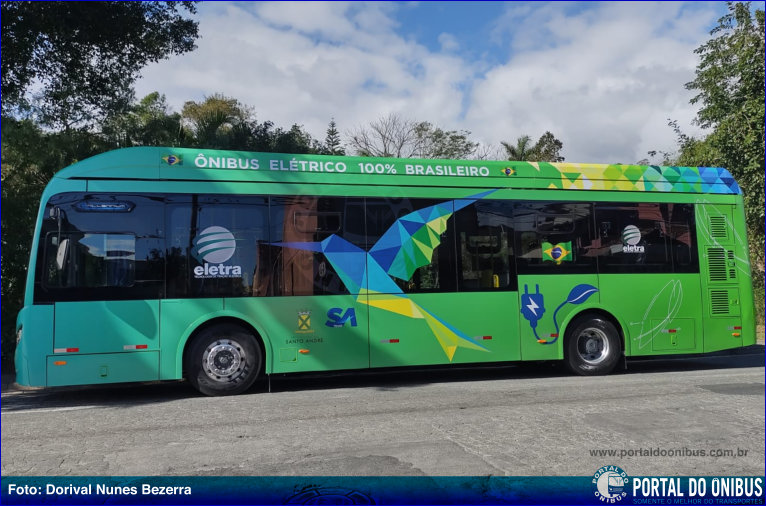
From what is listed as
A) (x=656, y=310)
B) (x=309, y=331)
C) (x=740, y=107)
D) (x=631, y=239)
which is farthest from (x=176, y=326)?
(x=740, y=107)

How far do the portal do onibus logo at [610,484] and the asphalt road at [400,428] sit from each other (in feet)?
0.38

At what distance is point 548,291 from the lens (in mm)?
9805

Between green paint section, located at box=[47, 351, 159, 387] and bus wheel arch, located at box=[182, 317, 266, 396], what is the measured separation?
50 centimetres

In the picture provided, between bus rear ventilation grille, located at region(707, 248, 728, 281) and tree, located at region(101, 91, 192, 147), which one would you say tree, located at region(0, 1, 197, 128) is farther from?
bus rear ventilation grille, located at region(707, 248, 728, 281)

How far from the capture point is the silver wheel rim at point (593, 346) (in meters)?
10.1

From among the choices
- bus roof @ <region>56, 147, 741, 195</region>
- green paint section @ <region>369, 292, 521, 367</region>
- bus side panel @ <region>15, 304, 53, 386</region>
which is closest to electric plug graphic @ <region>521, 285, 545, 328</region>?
green paint section @ <region>369, 292, 521, 367</region>

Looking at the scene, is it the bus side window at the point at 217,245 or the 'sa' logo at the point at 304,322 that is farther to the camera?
the 'sa' logo at the point at 304,322

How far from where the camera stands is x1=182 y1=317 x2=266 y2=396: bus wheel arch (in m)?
8.35

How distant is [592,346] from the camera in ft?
33.4

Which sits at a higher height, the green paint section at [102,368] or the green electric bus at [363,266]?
the green electric bus at [363,266]

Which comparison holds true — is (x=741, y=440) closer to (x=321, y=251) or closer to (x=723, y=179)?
(x=321, y=251)

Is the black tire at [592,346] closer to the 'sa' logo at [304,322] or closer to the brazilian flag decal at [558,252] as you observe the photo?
the brazilian flag decal at [558,252]

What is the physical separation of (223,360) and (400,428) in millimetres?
3345

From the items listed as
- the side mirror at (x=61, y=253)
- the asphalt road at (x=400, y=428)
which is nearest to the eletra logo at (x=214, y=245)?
the side mirror at (x=61, y=253)
